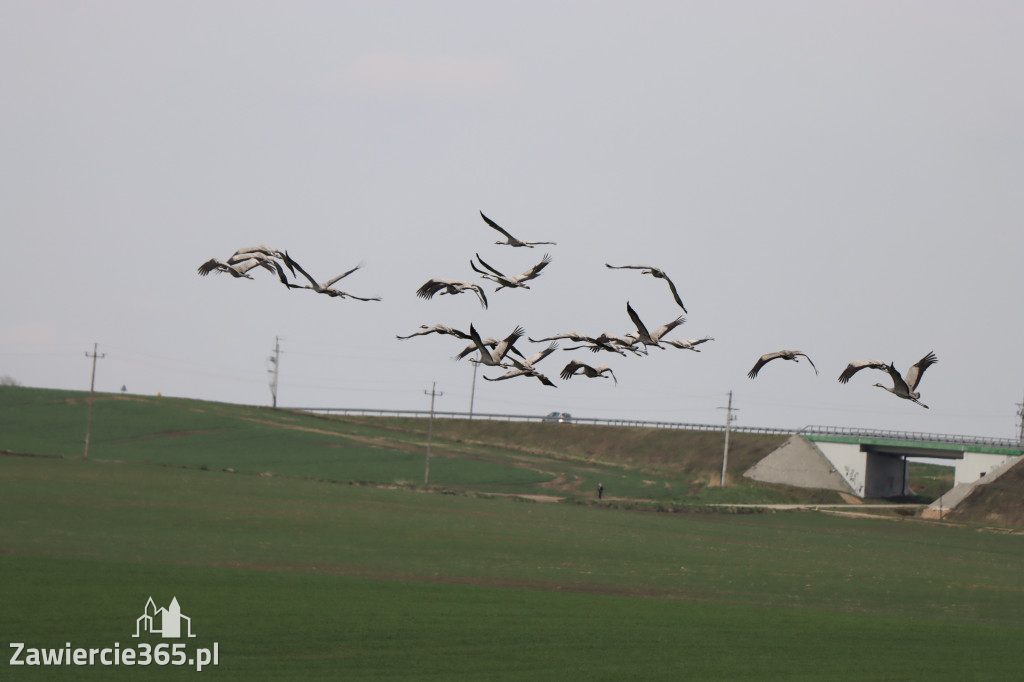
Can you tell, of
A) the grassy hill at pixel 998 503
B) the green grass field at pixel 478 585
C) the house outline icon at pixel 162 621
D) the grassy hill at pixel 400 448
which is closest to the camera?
the green grass field at pixel 478 585

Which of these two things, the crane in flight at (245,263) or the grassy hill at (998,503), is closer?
the crane in flight at (245,263)

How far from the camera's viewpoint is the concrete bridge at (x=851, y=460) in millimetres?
119188

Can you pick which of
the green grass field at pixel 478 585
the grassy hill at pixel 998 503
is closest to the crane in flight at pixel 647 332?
the green grass field at pixel 478 585

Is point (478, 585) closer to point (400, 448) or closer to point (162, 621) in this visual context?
point (162, 621)

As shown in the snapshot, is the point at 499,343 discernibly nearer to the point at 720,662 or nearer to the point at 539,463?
the point at 720,662

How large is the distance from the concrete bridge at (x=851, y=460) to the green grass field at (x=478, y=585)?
3038cm

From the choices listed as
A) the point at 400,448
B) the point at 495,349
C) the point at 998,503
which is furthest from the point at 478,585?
the point at 400,448

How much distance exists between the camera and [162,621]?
3844 centimetres

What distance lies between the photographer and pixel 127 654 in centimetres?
3516

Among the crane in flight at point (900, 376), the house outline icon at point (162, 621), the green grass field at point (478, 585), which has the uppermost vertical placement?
the crane in flight at point (900, 376)

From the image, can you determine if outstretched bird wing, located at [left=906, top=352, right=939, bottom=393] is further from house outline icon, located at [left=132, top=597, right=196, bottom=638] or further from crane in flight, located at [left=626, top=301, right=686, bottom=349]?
house outline icon, located at [left=132, top=597, right=196, bottom=638]

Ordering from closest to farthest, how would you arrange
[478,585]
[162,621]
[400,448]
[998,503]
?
[162,621] < [478,585] < [998,503] < [400,448]

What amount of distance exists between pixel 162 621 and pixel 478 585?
1592 cm

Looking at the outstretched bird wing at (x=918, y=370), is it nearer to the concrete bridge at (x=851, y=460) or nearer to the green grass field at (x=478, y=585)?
the green grass field at (x=478, y=585)
